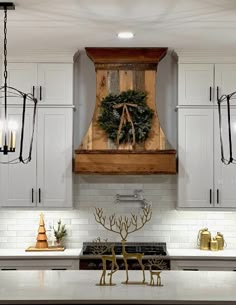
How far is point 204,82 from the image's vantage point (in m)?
5.99

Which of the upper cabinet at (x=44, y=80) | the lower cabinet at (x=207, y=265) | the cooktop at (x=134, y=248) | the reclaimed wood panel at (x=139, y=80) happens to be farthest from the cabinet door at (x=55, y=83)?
the lower cabinet at (x=207, y=265)

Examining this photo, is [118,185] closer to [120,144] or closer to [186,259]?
[120,144]

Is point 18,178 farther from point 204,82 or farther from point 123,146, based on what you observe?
point 204,82

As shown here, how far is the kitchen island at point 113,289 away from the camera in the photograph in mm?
3443

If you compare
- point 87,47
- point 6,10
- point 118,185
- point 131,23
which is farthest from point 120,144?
point 6,10

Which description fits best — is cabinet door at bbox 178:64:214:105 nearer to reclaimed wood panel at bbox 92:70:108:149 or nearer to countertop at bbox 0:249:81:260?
reclaimed wood panel at bbox 92:70:108:149

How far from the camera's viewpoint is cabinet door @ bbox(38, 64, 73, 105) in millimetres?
5973

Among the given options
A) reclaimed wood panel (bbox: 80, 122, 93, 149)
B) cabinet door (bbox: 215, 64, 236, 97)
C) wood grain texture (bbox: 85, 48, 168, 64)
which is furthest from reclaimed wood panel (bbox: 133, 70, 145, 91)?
cabinet door (bbox: 215, 64, 236, 97)

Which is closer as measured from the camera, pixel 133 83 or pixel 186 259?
pixel 186 259

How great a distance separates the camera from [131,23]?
4.80m

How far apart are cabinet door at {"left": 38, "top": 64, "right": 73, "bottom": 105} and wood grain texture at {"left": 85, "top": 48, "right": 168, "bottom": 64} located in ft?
1.04

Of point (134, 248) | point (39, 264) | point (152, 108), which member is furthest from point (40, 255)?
point (152, 108)

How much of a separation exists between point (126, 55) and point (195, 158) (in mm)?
1290

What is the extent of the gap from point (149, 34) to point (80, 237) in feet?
7.69
